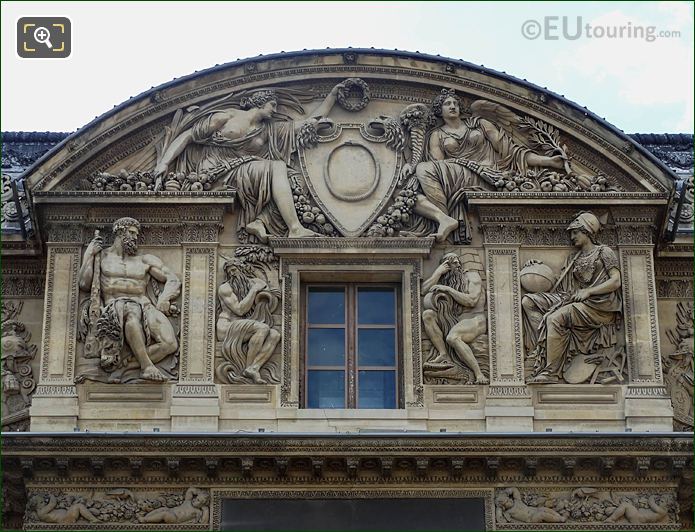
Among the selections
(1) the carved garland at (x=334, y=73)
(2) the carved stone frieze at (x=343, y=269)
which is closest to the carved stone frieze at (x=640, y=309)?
(1) the carved garland at (x=334, y=73)

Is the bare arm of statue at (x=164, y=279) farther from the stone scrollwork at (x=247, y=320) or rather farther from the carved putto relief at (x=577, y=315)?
the carved putto relief at (x=577, y=315)

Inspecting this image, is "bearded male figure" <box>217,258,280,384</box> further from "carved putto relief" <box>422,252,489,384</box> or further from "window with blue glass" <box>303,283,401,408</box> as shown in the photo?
"carved putto relief" <box>422,252,489,384</box>

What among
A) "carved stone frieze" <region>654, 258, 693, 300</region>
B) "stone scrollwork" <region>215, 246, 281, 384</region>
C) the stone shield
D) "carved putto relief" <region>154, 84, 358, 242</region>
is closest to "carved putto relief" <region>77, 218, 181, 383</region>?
"stone scrollwork" <region>215, 246, 281, 384</region>

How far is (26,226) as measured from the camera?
2306 cm

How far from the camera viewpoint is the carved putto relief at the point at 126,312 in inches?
853

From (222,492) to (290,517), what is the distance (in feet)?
2.96

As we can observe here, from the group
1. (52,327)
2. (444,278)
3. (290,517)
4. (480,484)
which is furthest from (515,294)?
(52,327)

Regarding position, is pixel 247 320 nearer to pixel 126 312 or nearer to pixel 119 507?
pixel 126 312

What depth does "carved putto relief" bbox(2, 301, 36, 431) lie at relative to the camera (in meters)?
21.8

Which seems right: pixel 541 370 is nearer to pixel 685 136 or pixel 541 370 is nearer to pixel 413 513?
pixel 413 513

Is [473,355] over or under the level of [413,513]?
over

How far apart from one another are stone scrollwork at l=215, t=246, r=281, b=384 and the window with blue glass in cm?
58

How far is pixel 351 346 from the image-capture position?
22.3 meters

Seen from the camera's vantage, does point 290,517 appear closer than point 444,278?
Yes
